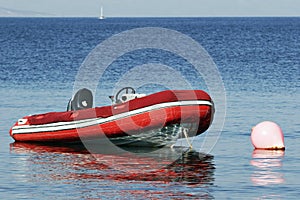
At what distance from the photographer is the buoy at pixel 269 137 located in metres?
24.1

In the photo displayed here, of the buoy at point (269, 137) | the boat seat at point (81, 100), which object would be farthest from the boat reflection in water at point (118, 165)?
the buoy at point (269, 137)

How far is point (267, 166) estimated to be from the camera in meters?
21.9

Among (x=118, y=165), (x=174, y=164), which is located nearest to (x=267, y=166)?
(x=174, y=164)

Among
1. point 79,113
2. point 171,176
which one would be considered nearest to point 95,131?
point 79,113

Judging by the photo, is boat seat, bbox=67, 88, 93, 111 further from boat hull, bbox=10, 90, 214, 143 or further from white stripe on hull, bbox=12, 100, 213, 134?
white stripe on hull, bbox=12, 100, 213, 134

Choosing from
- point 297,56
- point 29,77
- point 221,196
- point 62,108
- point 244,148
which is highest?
point 297,56

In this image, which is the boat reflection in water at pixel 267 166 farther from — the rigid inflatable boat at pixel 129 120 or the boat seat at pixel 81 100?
the boat seat at pixel 81 100

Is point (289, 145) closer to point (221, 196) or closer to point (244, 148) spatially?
point (244, 148)

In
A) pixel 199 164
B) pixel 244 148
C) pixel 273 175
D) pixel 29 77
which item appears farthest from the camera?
pixel 29 77

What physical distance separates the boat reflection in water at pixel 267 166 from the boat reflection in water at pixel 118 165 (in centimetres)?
96

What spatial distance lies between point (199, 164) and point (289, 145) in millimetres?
3283

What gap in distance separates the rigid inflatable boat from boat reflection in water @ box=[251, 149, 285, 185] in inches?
71.6

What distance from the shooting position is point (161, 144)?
83.3 feet

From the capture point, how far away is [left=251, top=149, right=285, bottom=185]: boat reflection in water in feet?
66.3
